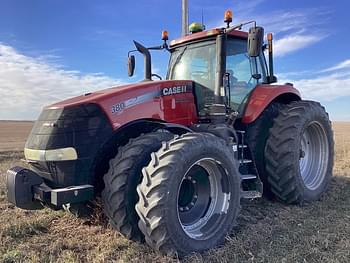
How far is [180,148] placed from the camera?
13.0 feet

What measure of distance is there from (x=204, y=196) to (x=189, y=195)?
187 mm

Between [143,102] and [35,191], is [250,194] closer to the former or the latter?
[143,102]

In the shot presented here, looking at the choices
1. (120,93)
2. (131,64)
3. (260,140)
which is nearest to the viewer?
(120,93)

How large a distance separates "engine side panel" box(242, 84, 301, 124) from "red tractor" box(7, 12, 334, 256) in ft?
0.05

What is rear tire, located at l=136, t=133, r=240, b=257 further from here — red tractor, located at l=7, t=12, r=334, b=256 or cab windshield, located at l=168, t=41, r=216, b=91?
cab windshield, located at l=168, t=41, r=216, b=91

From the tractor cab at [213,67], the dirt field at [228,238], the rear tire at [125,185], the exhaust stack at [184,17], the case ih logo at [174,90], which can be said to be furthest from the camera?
the exhaust stack at [184,17]

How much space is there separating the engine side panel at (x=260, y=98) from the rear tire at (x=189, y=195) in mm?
1187

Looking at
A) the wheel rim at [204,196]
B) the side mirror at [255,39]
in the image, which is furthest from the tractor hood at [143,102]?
the side mirror at [255,39]

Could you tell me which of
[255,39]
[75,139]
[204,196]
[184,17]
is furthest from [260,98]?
[75,139]

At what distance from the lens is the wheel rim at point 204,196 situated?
4.40 metres

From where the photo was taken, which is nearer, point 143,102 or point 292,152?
point 143,102

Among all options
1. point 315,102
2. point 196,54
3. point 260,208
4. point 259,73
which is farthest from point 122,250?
point 315,102

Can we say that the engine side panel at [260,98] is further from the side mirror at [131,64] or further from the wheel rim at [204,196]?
the side mirror at [131,64]

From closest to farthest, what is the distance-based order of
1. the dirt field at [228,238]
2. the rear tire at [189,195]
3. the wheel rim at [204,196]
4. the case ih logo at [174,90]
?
the rear tire at [189,195] → the dirt field at [228,238] → the wheel rim at [204,196] → the case ih logo at [174,90]
